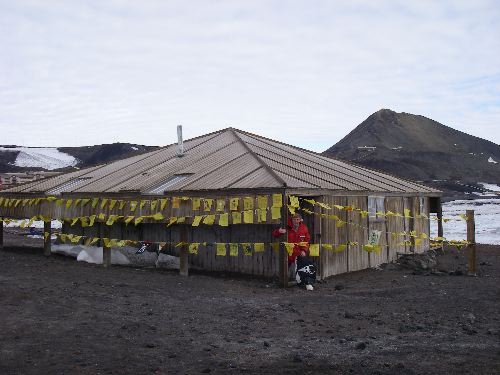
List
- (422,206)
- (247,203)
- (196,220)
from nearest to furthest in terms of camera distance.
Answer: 1. (247,203)
2. (196,220)
3. (422,206)

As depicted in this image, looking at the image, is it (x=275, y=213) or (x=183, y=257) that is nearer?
(x=275, y=213)

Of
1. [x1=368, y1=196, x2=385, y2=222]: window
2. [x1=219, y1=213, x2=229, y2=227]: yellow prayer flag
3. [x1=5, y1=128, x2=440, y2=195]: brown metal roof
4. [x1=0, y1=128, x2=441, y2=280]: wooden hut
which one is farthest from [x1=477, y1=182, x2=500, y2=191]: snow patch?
[x1=219, y1=213, x2=229, y2=227]: yellow prayer flag

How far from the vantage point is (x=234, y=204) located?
14688 mm

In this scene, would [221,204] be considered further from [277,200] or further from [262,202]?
[277,200]

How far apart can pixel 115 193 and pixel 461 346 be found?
12.4 metres

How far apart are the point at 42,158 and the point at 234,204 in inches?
3030

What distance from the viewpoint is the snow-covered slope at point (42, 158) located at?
3191 inches

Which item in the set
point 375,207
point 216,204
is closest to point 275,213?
point 216,204

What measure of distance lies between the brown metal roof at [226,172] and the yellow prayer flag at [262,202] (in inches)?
14.4

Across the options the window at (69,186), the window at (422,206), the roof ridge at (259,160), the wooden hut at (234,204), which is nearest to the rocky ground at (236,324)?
the wooden hut at (234,204)

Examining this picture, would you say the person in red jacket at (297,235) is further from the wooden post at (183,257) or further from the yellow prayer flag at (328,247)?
the wooden post at (183,257)

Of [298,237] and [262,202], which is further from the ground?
[262,202]

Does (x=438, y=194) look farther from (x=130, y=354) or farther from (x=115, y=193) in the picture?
(x=130, y=354)

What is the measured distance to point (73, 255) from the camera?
19.3 m
